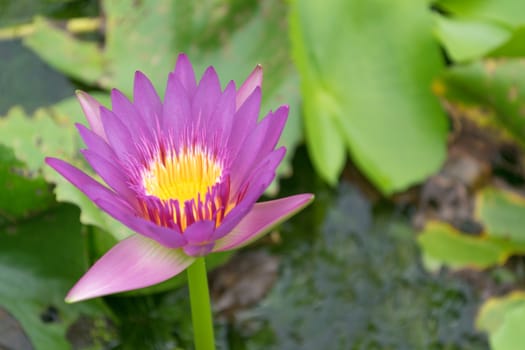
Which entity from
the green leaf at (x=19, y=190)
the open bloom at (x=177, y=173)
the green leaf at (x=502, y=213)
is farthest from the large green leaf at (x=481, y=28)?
the green leaf at (x=19, y=190)

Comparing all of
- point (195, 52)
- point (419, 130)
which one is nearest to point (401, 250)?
point (419, 130)

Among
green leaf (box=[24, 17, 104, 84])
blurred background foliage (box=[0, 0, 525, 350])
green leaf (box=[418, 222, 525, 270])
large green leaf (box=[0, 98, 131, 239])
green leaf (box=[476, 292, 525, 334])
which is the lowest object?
green leaf (box=[476, 292, 525, 334])

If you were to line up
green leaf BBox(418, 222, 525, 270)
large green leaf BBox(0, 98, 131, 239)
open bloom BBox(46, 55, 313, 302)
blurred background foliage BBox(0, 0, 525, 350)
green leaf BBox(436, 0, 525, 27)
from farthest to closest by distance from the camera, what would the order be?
green leaf BBox(436, 0, 525, 27), green leaf BBox(418, 222, 525, 270), blurred background foliage BBox(0, 0, 525, 350), large green leaf BBox(0, 98, 131, 239), open bloom BBox(46, 55, 313, 302)

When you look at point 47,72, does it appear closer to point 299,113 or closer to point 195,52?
point 195,52

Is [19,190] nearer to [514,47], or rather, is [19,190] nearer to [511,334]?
[511,334]

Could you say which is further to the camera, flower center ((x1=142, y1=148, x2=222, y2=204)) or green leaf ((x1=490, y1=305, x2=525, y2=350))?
green leaf ((x1=490, y1=305, x2=525, y2=350))

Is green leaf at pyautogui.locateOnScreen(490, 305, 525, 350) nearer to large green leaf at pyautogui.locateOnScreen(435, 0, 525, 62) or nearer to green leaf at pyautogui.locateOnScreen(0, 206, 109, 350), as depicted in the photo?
large green leaf at pyautogui.locateOnScreen(435, 0, 525, 62)

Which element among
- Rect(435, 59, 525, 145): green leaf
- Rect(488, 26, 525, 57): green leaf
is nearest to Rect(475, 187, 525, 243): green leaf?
Rect(435, 59, 525, 145): green leaf

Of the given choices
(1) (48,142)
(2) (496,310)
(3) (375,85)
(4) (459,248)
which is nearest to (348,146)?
(3) (375,85)
